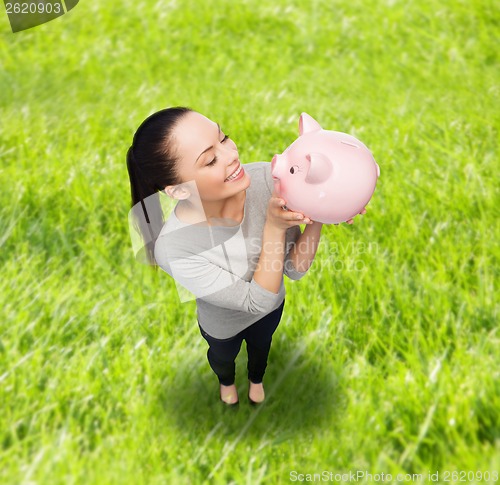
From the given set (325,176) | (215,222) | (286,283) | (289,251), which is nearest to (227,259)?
(215,222)

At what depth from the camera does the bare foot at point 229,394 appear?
292 centimetres

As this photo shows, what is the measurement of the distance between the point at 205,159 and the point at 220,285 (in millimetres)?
410

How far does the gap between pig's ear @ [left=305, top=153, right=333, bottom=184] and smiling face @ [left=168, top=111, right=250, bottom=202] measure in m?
0.27

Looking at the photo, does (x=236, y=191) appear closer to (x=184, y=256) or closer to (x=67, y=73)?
(x=184, y=256)

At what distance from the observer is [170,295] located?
11.0ft

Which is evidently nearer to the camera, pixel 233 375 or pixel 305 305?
pixel 233 375

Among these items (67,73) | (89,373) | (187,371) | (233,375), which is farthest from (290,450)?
(67,73)

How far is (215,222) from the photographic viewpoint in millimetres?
2314

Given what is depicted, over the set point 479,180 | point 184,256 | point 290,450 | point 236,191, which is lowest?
point 290,450

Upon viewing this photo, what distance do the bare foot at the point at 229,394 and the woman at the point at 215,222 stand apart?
17.4 inches

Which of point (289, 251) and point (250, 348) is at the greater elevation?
Result: point (289, 251)

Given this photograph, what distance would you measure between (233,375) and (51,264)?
1275 millimetres

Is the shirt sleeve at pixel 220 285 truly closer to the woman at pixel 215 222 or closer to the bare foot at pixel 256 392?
the woman at pixel 215 222

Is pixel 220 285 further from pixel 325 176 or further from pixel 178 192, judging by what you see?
pixel 325 176
